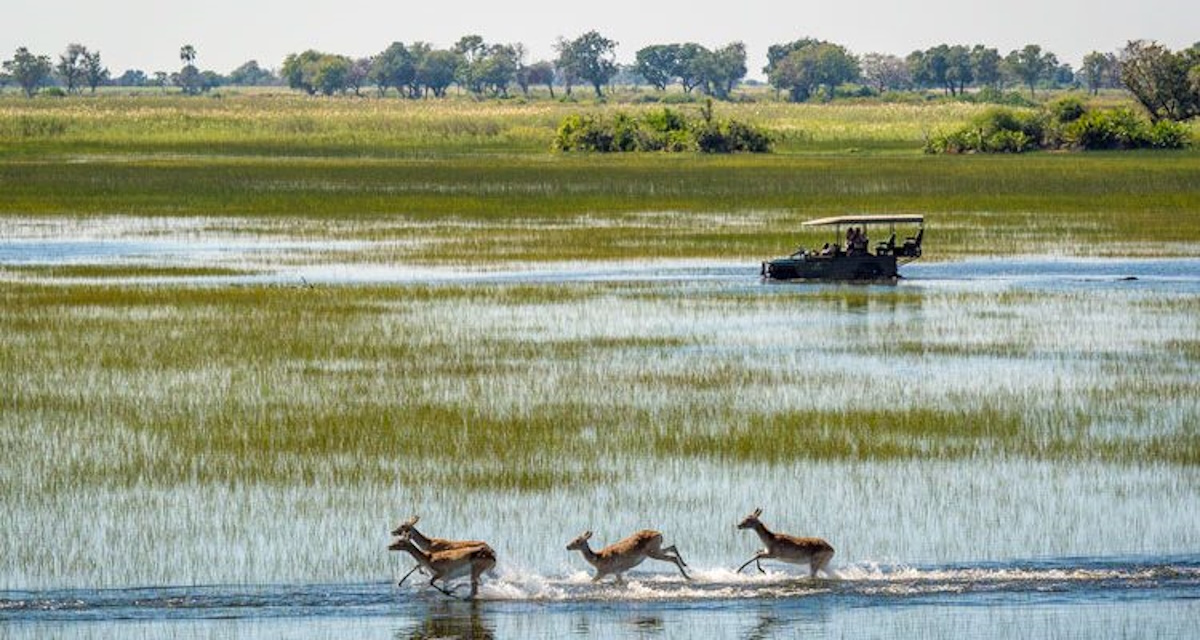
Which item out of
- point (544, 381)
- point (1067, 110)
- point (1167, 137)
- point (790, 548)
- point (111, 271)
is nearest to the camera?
point (790, 548)

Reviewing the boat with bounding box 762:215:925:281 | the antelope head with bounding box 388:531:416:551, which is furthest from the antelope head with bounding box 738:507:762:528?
the boat with bounding box 762:215:925:281

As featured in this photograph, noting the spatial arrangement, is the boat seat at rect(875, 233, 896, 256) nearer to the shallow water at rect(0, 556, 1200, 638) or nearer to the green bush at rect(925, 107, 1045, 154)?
A: the shallow water at rect(0, 556, 1200, 638)

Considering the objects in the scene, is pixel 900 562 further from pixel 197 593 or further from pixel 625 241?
pixel 625 241

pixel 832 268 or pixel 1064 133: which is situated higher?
pixel 832 268

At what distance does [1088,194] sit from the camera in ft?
265

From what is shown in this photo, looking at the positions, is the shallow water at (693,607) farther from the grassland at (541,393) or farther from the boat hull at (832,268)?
the boat hull at (832,268)

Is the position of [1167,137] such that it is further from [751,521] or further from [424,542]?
[424,542]

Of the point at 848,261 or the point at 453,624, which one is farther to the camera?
the point at 848,261

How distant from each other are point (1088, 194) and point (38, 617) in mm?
64432

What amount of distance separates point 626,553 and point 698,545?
2.35 m

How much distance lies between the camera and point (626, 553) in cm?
2072

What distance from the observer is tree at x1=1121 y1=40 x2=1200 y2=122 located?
132 metres

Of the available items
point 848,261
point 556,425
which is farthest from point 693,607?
point 848,261

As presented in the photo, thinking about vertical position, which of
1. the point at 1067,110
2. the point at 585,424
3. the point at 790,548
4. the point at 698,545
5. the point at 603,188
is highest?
the point at 790,548
